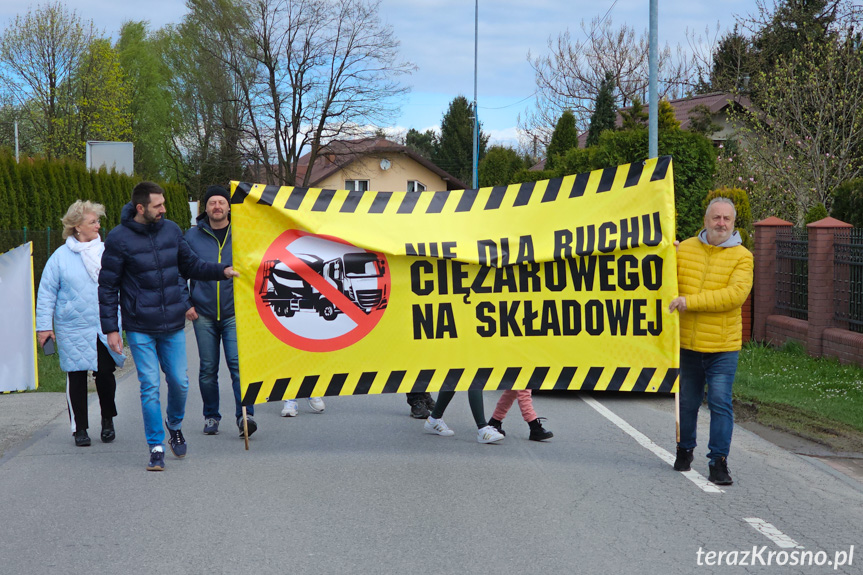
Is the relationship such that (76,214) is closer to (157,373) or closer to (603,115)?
(157,373)

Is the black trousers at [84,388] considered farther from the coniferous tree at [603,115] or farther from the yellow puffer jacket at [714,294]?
the coniferous tree at [603,115]

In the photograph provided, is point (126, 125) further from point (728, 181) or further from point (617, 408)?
point (617, 408)

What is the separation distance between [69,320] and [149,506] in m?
2.54

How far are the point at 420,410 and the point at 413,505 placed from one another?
3.15 m

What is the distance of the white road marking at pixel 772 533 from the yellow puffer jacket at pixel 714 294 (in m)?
1.34

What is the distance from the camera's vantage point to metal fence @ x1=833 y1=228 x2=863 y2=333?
1277 cm

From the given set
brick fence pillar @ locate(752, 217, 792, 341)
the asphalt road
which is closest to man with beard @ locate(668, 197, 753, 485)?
the asphalt road

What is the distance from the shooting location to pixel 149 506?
5875 millimetres

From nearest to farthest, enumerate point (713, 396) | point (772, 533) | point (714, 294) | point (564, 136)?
point (772, 533) < point (714, 294) < point (713, 396) < point (564, 136)

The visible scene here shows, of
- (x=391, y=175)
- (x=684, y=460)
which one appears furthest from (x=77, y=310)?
(x=391, y=175)

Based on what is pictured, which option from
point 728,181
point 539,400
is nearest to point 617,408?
point 539,400

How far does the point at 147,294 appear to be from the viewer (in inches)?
273

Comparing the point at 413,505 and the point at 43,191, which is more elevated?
the point at 43,191

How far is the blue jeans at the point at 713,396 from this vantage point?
6.45 meters
